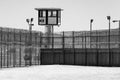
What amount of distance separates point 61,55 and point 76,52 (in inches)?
77.3

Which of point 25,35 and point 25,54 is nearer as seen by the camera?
point 25,54

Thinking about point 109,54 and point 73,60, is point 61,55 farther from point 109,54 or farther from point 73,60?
point 109,54

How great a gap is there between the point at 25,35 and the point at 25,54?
21.0ft

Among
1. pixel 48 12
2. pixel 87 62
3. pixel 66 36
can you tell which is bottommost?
pixel 87 62

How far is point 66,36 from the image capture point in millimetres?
44500

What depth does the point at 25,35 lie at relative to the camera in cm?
5056

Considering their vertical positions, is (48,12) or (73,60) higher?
(48,12)

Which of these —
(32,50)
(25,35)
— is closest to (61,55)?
(32,50)

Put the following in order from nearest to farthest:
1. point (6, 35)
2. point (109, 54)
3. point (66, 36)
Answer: point (109, 54) → point (66, 36) → point (6, 35)

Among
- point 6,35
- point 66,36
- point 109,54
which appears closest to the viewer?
point 109,54

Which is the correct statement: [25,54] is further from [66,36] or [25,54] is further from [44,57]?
[66,36]

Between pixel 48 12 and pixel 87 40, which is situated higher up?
pixel 48 12

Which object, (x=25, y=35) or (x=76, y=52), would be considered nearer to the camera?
(x=76, y=52)

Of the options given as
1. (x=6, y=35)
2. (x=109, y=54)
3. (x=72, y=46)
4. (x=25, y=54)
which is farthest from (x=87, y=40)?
(x=6, y=35)
